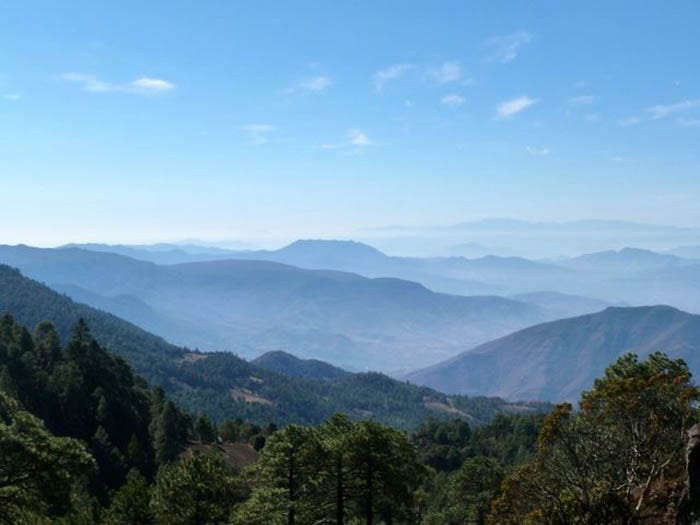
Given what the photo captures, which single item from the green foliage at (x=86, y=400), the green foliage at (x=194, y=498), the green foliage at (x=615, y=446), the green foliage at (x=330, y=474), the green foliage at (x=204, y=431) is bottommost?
the green foliage at (x=204, y=431)

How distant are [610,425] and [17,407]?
2481cm

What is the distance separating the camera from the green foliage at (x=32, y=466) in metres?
18.4

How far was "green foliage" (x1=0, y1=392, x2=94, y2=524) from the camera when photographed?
723 inches

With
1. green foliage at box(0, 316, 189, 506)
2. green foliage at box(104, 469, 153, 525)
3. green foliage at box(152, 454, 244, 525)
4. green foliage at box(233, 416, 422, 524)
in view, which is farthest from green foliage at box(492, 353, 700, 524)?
green foliage at box(0, 316, 189, 506)

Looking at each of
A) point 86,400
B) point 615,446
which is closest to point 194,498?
point 615,446

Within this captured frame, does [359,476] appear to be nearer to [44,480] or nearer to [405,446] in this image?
[405,446]

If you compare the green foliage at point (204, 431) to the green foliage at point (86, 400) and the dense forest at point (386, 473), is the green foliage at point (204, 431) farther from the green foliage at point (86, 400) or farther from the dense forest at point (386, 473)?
the dense forest at point (386, 473)

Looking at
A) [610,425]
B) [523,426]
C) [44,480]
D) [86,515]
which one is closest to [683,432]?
[610,425]

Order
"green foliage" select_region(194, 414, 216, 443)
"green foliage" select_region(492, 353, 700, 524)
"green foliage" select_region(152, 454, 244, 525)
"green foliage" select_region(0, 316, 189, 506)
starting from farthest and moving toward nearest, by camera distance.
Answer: "green foliage" select_region(194, 414, 216, 443)
"green foliage" select_region(0, 316, 189, 506)
"green foliage" select_region(152, 454, 244, 525)
"green foliage" select_region(492, 353, 700, 524)

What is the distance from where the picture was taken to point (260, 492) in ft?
115

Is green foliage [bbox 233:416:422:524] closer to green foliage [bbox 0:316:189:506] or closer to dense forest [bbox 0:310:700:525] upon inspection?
dense forest [bbox 0:310:700:525]

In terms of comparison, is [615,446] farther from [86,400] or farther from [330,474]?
[86,400]

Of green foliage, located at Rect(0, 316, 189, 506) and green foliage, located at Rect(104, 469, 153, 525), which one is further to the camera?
green foliage, located at Rect(0, 316, 189, 506)

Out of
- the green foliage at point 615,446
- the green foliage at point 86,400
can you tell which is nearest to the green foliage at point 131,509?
the green foliage at point 615,446
